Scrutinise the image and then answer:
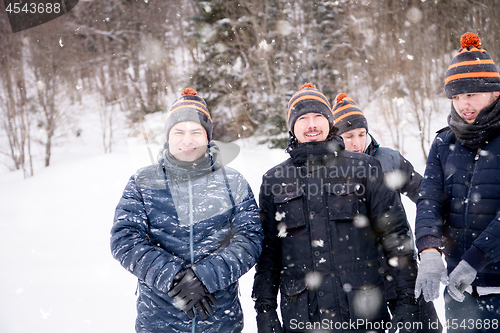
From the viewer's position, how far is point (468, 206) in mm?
1858

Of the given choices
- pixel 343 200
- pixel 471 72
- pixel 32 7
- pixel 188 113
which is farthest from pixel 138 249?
pixel 32 7

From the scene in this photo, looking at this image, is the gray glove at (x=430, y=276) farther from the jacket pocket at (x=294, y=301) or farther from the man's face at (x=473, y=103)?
the man's face at (x=473, y=103)

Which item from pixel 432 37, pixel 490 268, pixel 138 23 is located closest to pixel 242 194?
pixel 490 268

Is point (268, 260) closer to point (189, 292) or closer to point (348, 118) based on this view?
point (189, 292)

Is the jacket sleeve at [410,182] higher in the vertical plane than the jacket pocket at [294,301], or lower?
higher

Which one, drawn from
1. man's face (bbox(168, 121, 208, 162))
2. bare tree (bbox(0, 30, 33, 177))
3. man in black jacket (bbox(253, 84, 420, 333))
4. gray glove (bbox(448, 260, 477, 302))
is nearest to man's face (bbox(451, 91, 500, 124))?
man in black jacket (bbox(253, 84, 420, 333))

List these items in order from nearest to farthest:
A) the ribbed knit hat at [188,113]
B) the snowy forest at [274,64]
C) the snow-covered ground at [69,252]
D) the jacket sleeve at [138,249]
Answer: the jacket sleeve at [138,249] < the ribbed knit hat at [188,113] < the snow-covered ground at [69,252] < the snowy forest at [274,64]

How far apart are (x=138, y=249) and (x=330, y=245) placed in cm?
110

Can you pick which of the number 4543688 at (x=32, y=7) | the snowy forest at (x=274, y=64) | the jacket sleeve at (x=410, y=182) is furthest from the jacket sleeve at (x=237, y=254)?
the number 4543688 at (x=32, y=7)

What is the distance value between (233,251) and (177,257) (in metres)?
0.35

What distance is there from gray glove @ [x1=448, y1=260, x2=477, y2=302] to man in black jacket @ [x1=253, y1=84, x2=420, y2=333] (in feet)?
0.65

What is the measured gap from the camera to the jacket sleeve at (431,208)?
1873mm

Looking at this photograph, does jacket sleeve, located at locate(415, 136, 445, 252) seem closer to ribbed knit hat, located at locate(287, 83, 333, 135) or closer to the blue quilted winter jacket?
ribbed knit hat, located at locate(287, 83, 333, 135)

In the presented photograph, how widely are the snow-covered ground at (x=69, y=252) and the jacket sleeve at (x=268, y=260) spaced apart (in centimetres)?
174
